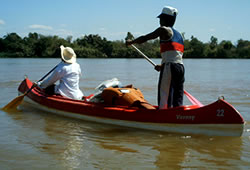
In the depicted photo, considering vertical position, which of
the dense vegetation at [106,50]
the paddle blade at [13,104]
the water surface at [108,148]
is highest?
the dense vegetation at [106,50]

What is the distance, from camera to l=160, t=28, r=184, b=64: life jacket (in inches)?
184

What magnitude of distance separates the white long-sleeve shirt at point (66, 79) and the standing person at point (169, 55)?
2.02 m

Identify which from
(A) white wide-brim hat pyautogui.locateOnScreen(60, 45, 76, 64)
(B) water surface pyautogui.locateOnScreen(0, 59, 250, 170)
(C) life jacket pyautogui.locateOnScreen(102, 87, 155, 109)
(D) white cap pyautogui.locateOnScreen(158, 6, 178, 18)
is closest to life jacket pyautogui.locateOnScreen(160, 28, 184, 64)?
(D) white cap pyautogui.locateOnScreen(158, 6, 178, 18)

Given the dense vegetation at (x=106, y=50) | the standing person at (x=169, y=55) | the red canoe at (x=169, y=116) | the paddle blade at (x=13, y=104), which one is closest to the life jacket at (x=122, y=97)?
the red canoe at (x=169, y=116)

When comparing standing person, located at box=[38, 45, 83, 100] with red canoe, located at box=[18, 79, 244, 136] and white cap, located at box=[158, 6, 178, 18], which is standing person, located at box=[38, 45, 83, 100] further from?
white cap, located at box=[158, 6, 178, 18]

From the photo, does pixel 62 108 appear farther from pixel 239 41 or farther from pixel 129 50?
pixel 239 41

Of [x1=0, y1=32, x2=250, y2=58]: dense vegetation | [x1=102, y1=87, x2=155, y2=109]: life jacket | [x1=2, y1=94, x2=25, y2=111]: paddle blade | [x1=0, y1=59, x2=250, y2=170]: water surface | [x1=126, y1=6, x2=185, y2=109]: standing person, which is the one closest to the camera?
[x1=0, y1=59, x2=250, y2=170]: water surface

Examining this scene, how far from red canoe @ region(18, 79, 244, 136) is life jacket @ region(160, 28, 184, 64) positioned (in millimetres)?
792

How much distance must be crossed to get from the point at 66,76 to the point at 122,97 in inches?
59.2

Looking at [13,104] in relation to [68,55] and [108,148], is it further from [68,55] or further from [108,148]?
[108,148]

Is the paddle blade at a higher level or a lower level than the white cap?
lower

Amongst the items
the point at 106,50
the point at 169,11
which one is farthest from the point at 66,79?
the point at 106,50

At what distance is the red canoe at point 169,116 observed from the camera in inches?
178

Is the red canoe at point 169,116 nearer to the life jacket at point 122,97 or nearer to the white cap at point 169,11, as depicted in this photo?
the life jacket at point 122,97
